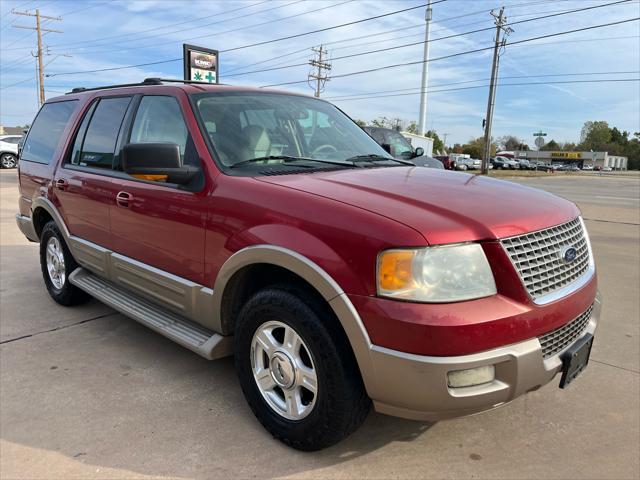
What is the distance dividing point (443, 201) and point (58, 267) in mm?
3772

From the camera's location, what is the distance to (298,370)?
2.39 metres

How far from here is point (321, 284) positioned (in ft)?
7.13

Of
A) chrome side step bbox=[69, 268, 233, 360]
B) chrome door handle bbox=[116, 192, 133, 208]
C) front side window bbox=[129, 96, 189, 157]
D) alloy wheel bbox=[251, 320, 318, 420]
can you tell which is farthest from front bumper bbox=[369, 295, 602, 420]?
chrome door handle bbox=[116, 192, 133, 208]

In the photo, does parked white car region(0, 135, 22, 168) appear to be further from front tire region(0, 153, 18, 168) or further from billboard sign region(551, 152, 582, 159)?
billboard sign region(551, 152, 582, 159)

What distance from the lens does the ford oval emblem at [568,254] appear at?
2383 mm

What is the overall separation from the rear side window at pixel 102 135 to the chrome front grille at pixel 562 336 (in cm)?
309

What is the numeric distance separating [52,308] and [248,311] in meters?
2.92

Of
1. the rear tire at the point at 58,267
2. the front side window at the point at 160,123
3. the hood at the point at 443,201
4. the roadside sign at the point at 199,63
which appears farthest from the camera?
the roadside sign at the point at 199,63

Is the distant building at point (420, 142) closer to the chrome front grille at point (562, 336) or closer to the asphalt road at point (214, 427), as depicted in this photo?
the asphalt road at point (214, 427)

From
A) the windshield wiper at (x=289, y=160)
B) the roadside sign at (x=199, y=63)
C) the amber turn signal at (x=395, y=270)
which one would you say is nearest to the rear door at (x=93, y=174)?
the windshield wiper at (x=289, y=160)

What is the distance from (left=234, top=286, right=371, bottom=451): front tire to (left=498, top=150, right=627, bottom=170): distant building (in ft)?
345

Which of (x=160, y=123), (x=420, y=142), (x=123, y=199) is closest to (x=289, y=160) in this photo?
(x=160, y=123)

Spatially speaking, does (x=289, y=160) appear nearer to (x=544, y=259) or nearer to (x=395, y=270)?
(x=395, y=270)

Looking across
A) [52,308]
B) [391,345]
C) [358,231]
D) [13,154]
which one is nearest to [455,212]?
[358,231]
